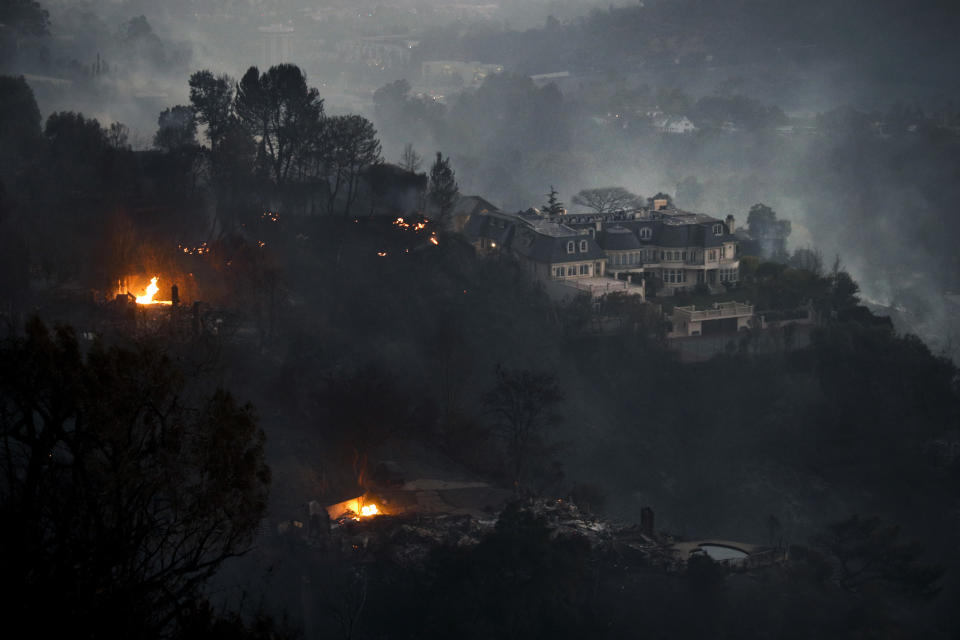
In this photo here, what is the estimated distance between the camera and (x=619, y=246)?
36156mm

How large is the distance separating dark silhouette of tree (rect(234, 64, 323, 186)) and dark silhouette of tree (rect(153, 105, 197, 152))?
2607 millimetres

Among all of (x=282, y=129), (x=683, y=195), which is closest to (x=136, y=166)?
(x=282, y=129)

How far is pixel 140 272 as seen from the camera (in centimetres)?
2705

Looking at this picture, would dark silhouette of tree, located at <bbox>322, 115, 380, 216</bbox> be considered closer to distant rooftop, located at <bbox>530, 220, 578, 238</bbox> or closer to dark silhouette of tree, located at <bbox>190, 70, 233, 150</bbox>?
dark silhouette of tree, located at <bbox>190, 70, 233, 150</bbox>

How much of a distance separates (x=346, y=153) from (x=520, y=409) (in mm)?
10609

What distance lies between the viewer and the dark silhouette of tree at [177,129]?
1406 inches

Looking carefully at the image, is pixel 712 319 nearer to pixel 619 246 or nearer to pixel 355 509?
pixel 619 246

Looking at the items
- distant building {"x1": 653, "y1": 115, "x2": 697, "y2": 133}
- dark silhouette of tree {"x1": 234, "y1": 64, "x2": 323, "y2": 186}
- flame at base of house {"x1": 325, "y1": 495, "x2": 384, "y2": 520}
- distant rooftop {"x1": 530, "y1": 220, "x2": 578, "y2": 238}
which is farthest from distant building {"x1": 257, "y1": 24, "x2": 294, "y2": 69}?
flame at base of house {"x1": 325, "y1": 495, "x2": 384, "y2": 520}

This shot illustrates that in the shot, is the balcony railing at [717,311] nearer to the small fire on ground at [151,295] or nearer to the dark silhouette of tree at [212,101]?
the dark silhouette of tree at [212,101]

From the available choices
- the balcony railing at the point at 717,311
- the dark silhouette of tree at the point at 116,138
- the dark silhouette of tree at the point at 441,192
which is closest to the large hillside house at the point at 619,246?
the dark silhouette of tree at the point at 441,192

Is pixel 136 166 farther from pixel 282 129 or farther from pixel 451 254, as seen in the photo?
pixel 451 254

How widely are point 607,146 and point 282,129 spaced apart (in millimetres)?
50436

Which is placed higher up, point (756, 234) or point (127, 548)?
point (756, 234)

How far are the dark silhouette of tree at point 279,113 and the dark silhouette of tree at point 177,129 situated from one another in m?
2.61
